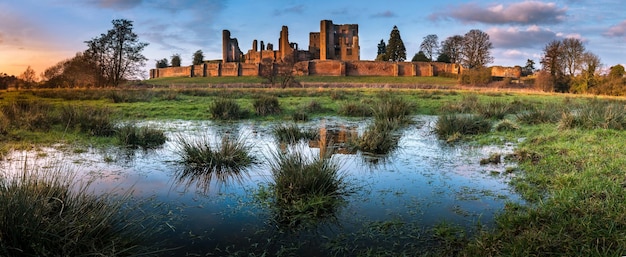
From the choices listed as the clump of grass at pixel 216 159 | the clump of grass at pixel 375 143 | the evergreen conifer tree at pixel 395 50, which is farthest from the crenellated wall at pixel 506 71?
the clump of grass at pixel 216 159

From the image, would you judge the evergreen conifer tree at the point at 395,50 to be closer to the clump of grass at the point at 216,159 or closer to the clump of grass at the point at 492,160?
the clump of grass at the point at 492,160

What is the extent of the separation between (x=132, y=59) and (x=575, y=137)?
36210mm

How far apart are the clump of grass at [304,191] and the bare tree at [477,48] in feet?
238

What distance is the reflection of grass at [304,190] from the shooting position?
4.66 m

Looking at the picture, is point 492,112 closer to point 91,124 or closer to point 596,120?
point 596,120

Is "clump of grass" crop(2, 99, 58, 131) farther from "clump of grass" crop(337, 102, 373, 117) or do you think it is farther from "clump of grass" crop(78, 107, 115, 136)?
"clump of grass" crop(337, 102, 373, 117)

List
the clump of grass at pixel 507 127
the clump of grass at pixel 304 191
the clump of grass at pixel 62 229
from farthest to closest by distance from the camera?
the clump of grass at pixel 507 127 → the clump of grass at pixel 304 191 → the clump of grass at pixel 62 229

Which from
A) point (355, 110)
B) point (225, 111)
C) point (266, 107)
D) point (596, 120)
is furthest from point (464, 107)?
point (225, 111)

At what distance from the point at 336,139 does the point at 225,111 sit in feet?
17.9

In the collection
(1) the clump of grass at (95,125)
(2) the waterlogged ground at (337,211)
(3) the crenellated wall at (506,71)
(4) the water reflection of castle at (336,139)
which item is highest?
(3) the crenellated wall at (506,71)

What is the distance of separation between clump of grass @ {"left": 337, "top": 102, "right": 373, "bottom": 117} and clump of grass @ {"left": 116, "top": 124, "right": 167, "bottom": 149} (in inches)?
325

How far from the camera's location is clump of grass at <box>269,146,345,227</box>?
465 cm

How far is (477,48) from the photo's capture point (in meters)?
74.4

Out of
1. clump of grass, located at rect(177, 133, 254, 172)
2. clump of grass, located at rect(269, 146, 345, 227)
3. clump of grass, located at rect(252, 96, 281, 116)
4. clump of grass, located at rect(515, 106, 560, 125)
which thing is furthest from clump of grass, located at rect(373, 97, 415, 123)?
clump of grass, located at rect(269, 146, 345, 227)
